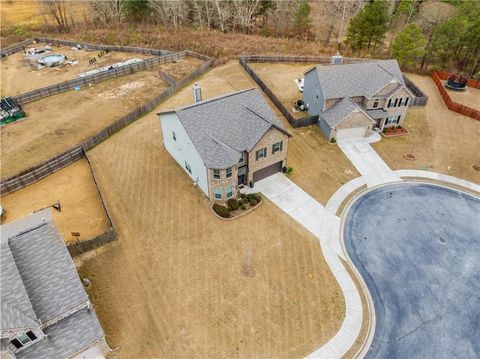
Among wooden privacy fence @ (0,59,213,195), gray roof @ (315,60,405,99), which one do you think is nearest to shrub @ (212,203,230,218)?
wooden privacy fence @ (0,59,213,195)

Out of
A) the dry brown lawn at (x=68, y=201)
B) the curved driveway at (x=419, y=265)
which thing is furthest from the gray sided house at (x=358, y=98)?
the dry brown lawn at (x=68, y=201)

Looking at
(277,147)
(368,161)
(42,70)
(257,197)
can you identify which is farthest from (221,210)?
(42,70)

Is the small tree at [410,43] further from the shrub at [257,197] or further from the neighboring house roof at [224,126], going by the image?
the shrub at [257,197]

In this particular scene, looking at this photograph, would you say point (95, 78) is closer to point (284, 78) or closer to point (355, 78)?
point (284, 78)

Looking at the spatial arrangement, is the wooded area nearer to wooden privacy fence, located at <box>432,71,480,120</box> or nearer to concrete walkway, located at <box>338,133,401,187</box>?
wooden privacy fence, located at <box>432,71,480,120</box>

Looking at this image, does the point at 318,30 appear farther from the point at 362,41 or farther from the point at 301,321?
the point at 301,321
